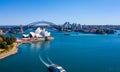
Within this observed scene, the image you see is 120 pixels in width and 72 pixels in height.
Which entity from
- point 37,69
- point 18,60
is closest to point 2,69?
point 37,69

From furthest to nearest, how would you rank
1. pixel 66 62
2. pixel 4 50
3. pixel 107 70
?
pixel 4 50, pixel 66 62, pixel 107 70

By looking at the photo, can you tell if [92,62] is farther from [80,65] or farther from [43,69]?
[43,69]

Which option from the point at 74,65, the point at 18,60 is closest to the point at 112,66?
the point at 74,65

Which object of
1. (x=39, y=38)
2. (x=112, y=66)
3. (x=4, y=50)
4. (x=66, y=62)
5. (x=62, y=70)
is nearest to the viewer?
(x=62, y=70)

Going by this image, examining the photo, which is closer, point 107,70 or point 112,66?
point 107,70

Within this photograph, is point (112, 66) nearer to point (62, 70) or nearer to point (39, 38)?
point (62, 70)

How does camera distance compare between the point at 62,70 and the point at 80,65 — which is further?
the point at 80,65

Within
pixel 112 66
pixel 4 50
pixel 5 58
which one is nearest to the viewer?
pixel 112 66

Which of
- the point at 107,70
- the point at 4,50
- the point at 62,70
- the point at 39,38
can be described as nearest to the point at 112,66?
the point at 107,70

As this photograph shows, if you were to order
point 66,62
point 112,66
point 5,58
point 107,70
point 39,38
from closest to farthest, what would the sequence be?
point 107,70 → point 112,66 → point 66,62 → point 5,58 → point 39,38
